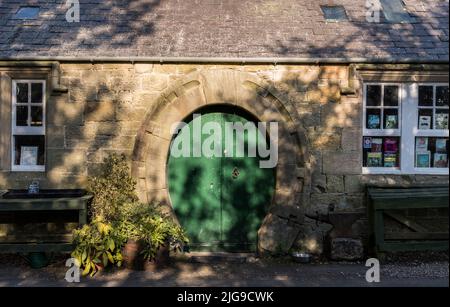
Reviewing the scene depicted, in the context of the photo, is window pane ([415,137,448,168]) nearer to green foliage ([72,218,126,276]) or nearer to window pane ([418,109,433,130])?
window pane ([418,109,433,130])

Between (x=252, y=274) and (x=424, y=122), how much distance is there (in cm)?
393

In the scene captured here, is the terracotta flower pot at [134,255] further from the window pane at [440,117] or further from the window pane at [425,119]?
the window pane at [440,117]

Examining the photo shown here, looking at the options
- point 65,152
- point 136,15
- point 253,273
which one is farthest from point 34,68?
point 253,273

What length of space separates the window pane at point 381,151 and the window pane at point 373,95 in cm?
60

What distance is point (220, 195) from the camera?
8234mm

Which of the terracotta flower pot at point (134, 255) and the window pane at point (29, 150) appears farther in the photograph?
the window pane at point (29, 150)

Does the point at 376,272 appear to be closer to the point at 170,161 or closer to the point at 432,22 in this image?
the point at 170,161

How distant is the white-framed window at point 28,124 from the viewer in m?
8.22

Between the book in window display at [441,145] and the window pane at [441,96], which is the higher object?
the window pane at [441,96]

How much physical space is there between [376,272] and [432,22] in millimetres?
4729

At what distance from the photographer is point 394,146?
826 centimetres

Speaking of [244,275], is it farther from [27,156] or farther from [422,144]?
[27,156]

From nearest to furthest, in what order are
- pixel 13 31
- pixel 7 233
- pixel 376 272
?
pixel 376 272 < pixel 7 233 < pixel 13 31

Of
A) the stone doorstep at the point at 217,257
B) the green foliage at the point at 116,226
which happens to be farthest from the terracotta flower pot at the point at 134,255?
the stone doorstep at the point at 217,257
